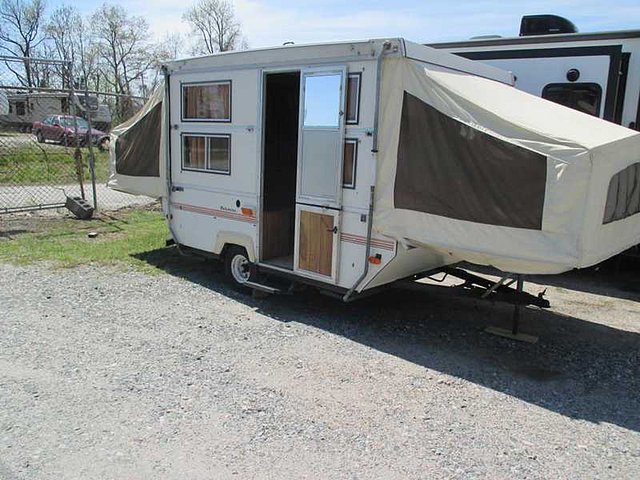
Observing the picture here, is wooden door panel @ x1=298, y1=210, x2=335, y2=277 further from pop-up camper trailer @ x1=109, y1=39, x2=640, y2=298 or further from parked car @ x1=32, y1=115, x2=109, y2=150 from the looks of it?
parked car @ x1=32, y1=115, x2=109, y2=150

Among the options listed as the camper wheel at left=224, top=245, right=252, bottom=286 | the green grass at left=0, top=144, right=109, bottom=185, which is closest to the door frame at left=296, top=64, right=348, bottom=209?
the camper wheel at left=224, top=245, right=252, bottom=286

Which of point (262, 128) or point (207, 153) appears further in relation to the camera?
point (207, 153)

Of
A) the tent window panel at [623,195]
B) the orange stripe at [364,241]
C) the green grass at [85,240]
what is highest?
the tent window panel at [623,195]

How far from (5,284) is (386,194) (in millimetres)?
4563

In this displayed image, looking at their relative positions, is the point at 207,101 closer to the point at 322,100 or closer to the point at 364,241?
the point at 322,100

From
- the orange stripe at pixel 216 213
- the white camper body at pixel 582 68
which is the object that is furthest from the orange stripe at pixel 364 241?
the white camper body at pixel 582 68

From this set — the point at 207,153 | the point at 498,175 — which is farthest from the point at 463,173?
the point at 207,153

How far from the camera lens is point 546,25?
8062 mm

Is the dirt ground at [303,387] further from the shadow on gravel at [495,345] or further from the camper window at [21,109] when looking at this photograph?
the camper window at [21,109]

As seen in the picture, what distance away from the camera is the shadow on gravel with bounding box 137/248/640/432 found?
4301mm

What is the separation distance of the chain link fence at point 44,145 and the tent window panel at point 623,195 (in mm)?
8602

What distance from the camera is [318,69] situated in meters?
5.41

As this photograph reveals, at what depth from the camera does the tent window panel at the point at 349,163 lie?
5.21 meters

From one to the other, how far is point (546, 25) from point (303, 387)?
653cm
